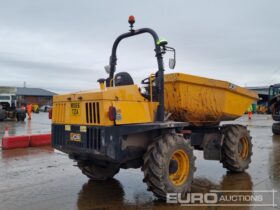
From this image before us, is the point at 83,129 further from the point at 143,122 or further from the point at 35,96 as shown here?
the point at 35,96

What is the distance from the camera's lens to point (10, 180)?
23.5ft

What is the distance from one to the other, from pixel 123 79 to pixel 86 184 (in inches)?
87.1

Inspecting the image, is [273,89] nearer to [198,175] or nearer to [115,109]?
[198,175]

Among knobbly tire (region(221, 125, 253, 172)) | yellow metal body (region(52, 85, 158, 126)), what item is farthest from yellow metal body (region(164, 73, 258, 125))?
yellow metal body (region(52, 85, 158, 126))

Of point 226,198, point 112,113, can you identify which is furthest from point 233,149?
point 112,113

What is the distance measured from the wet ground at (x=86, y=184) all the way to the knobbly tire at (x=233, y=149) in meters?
0.21

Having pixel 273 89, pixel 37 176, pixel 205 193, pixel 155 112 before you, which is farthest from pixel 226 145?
pixel 273 89

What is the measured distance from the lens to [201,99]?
282 inches

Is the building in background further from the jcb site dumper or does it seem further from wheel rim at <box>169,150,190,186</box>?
wheel rim at <box>169,150,190,186</box>

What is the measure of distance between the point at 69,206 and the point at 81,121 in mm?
1369

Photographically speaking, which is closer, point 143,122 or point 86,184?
point 143,122

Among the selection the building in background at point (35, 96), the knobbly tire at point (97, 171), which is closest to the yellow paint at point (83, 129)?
the knobbly tire at point (97, 171)

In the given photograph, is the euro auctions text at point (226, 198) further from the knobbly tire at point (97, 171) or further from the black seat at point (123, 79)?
the black seat at point (123, 79)

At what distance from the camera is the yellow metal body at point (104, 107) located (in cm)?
549
